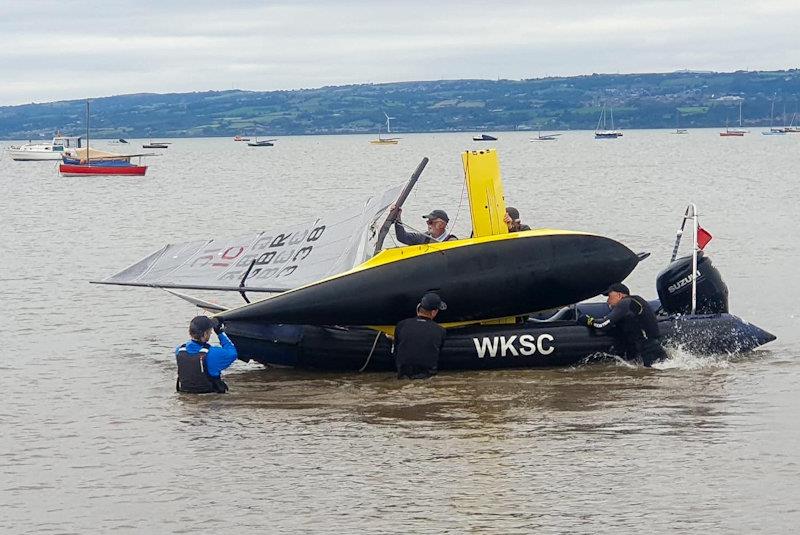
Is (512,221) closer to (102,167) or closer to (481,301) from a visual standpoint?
(481,301)

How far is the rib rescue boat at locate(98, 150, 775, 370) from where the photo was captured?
52.8ft

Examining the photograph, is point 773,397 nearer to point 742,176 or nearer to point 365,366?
point 365,366

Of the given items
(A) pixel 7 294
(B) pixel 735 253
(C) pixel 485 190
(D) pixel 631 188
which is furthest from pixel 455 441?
(D) pixel 631 188

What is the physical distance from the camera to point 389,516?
10.5 metres

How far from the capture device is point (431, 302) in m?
15.8

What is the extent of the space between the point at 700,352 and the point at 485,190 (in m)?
3.35

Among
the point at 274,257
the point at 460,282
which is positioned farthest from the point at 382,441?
the point at 274,257

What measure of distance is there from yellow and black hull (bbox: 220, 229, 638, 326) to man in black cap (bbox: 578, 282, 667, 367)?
14.3 inches

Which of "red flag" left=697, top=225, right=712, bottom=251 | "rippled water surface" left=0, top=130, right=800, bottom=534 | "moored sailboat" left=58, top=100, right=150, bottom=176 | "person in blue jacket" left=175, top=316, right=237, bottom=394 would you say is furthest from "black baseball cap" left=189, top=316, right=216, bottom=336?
"moored sailboat" left=58, top=100, right=150, bottom=176

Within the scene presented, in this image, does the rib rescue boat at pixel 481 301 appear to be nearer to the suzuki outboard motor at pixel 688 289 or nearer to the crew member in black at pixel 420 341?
the suzuki outboard motor at pixel 688 289

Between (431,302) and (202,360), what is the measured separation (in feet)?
8.89

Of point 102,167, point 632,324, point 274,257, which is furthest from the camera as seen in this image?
point 102,167

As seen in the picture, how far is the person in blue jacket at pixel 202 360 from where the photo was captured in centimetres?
1516

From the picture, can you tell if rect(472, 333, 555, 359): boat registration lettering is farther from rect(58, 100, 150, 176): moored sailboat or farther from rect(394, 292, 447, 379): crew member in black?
rect(58, 100, 150, 176): moored sailboat
